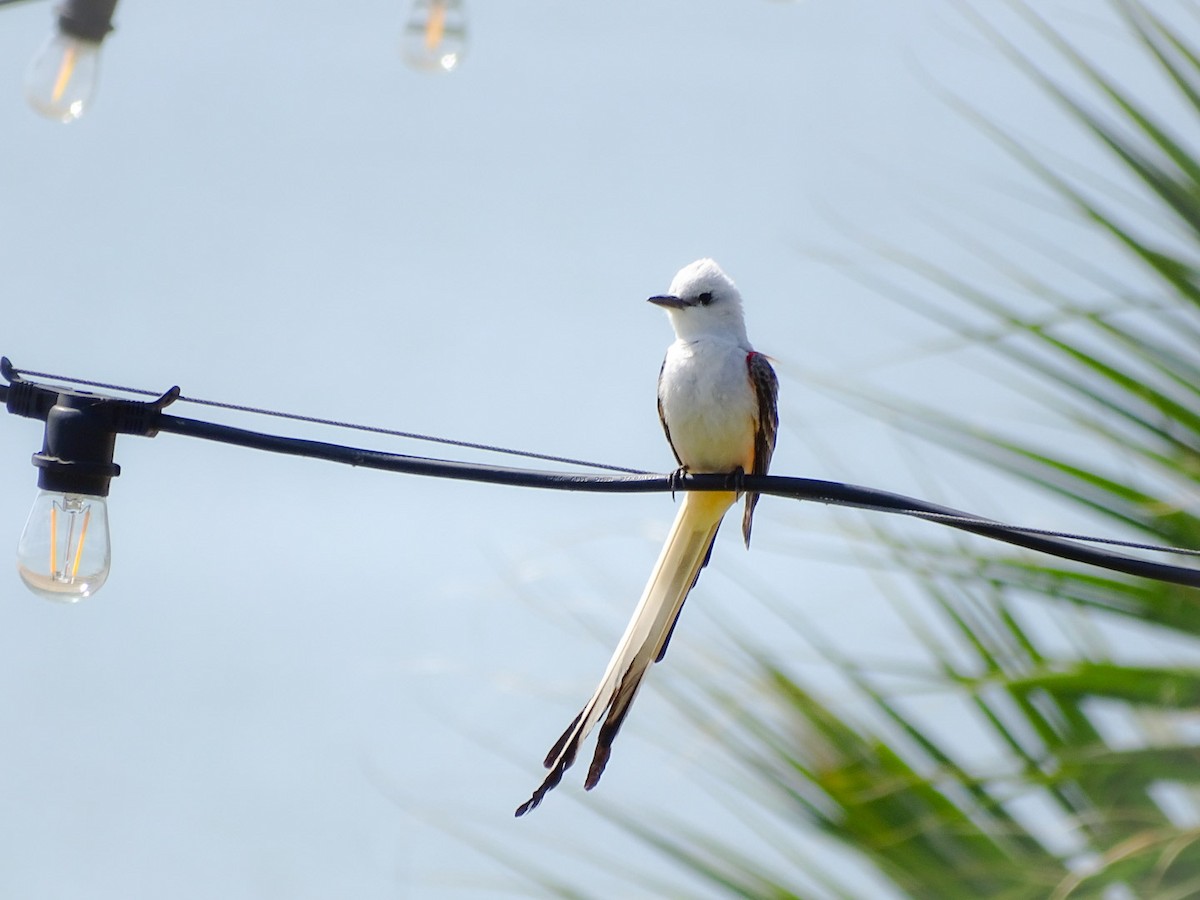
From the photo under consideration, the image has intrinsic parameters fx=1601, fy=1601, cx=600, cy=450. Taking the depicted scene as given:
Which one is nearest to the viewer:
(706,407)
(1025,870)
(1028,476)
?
(1025,870)

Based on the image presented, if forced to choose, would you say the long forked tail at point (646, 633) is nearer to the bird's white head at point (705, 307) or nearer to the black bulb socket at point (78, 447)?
the bird's white head at point (705, 307)

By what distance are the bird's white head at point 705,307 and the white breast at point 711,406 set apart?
85mm

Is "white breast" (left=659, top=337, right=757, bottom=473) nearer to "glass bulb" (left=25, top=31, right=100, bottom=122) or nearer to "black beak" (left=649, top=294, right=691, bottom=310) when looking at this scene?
"black beak" (left=649, top=294, right=691, bottom=310)

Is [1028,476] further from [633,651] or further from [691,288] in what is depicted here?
[691,288]

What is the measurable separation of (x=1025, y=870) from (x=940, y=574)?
0.69 m

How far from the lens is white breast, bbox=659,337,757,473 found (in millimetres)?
4688

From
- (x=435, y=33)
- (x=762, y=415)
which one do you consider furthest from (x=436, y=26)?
(x=762, y=415)

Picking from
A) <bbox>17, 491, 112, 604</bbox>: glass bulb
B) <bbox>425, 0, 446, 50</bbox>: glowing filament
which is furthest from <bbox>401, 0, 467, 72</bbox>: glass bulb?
<bbox>17, 491, 112, 604</bbox>: glass bulb

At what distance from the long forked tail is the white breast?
0.27m

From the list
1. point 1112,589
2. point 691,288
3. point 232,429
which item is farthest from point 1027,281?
point 232,429

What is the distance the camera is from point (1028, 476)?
360 centimetres

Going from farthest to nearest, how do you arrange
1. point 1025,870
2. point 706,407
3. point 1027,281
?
point 706,407 → point 1027,281 → point 1025,870

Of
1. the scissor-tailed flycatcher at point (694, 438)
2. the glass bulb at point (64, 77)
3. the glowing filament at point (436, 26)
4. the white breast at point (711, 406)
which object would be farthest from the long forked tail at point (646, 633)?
the glass bulb at point (64, 77)

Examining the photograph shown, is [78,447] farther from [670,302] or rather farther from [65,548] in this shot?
[670,302]
